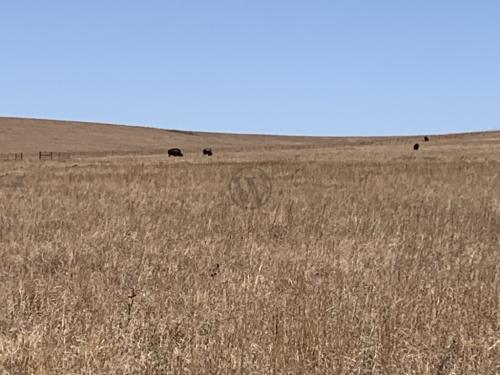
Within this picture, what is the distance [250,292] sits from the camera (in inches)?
212

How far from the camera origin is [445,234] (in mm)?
9156

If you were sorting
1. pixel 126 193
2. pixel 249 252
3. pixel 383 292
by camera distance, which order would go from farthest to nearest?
pixel 126 193, pixel 249 252, pixel 383 292

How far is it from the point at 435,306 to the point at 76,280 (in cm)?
341

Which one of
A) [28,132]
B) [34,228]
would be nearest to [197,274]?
[34,228]

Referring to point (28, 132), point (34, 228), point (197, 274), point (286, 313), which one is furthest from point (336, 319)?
point (28, 132)

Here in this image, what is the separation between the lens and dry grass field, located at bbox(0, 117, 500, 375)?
12.7ft

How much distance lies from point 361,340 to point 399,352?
31cm

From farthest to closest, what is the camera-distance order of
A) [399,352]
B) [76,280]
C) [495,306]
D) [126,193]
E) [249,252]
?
[126,193] → [249,252] → [76,280] → [495,306] → [399,352]

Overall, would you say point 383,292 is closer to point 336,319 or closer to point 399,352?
point 336,319

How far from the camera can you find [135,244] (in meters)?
8.19

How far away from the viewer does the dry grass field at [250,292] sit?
152 inches

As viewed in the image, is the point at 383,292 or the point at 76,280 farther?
the point at 76,280

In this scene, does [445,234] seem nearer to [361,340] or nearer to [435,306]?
[435,306]

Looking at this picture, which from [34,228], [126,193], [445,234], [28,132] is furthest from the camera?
[28,132]
